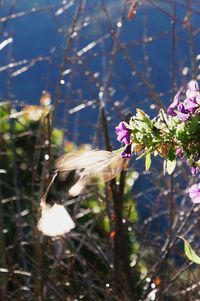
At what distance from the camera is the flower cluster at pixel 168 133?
1197 mm

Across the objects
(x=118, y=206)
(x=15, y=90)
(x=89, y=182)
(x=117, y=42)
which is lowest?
(x=89, y=182)

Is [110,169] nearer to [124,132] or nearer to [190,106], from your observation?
[124,132]

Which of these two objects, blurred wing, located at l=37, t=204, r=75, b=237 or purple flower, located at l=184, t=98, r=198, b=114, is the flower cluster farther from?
blurred wing, located at l=37, t=204, r=75, b=237

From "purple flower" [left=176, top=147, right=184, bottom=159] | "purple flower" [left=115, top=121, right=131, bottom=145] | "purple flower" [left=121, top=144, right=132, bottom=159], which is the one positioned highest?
"purple flower" [left=115, top=121, right=131, bottom=145]

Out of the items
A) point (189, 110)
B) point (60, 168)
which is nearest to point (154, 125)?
point (189, 110)

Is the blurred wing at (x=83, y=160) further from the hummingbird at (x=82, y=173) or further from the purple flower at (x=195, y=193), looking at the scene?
the purple flower at (x=195, y=193)

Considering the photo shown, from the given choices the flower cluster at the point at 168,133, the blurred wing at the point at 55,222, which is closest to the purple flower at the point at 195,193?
the flower cluster at the point at 168,133

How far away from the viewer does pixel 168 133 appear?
1213mm

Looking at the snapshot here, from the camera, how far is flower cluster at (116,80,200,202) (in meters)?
1.20

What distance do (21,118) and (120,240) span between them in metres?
3.40

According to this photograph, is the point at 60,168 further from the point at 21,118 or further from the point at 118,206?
the point at 21,118

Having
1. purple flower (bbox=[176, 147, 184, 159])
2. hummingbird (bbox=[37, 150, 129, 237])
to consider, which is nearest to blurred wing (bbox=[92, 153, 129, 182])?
hummingbird (bbox=[37, 150, 129, 237])

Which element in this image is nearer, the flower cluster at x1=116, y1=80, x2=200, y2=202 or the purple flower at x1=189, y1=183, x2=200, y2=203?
the flower cluster at x1=116, y1=80, x2=200, y2=202

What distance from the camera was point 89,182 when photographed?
1.22m
